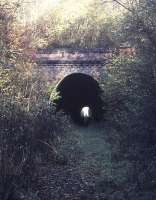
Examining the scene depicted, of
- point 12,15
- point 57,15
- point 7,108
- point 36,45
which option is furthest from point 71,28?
point 7,108

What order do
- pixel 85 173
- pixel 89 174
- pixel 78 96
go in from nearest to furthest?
pixel 89 174 < pixel 85 173 < pixel 78 96

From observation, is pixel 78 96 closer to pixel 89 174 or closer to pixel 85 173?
pixel 85 173

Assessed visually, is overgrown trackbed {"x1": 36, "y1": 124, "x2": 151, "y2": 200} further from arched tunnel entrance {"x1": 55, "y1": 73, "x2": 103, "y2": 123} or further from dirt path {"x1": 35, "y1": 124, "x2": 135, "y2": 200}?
arched tunnel entrance {"x1": 55, "y1": 73, "x2": 103, "y2": 123}

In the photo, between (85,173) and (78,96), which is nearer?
(85,173)

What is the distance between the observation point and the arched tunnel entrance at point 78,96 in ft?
70.0

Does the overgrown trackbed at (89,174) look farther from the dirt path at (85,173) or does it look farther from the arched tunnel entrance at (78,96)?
the arched tunnel entrance at (78,96)

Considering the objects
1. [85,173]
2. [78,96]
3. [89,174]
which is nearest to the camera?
[89,174]

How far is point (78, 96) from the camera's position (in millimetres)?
24234

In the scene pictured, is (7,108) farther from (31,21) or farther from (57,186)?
(31,21)

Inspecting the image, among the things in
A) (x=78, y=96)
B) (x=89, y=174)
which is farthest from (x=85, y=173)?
(x=78, y=96)

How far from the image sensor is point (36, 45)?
18453 millimetres

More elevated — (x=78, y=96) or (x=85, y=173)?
(x=78, y=96)

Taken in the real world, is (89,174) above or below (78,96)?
below

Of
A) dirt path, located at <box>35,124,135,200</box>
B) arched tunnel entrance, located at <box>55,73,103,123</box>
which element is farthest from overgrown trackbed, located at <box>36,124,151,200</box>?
arched tunnel entrance, located at <box>55,73,103,123</box>
